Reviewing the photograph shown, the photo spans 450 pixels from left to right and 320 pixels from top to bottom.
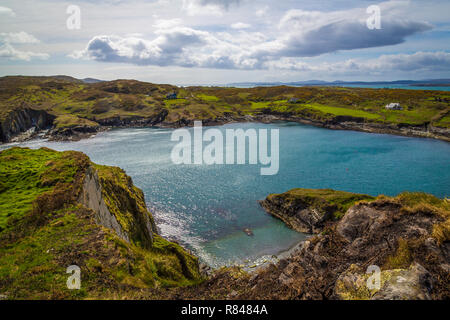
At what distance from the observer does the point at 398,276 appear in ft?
30.7

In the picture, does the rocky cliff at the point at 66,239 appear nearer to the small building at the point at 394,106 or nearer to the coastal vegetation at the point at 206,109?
the coastal vegetation at the point at 206,109

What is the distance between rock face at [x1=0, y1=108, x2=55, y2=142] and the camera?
290 feet

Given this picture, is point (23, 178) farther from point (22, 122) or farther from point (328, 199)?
point (22, 122)

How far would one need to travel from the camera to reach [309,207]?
109 ft

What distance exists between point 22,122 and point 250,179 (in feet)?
346

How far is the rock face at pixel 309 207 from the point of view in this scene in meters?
31.6

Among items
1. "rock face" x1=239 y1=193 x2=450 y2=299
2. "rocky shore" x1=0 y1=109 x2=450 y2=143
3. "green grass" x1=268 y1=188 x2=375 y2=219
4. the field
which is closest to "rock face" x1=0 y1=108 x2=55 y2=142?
"rocky shore" x1=0 y1=109 x2=450 y2=143

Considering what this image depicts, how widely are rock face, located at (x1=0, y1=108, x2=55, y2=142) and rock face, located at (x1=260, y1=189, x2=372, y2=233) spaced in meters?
103

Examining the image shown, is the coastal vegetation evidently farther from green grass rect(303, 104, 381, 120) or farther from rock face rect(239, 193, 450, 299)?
rock face rect(239, 193, 450, 299)

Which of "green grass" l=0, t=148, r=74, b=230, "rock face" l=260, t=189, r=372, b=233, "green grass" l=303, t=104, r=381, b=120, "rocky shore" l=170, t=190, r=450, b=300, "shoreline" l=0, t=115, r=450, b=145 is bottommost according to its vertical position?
"rock face" l=260, t=189, r=372, b=233

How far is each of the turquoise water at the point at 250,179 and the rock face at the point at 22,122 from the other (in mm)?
10428

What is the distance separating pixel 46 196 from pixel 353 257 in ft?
60.0
